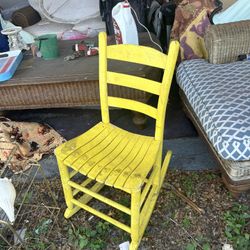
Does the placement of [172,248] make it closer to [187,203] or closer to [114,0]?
[187,203]

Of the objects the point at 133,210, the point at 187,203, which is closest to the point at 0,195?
the point at 133,210

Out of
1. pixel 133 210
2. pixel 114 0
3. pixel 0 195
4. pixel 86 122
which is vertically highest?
pixel 114 0

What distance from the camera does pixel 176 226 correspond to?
1.63m

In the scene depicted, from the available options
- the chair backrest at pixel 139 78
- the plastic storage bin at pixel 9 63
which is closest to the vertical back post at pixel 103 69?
the chair backrest at pixel 139 78

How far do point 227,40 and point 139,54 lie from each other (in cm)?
74

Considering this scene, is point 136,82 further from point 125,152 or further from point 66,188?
point 66,188

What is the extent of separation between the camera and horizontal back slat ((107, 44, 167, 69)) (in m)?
1.45

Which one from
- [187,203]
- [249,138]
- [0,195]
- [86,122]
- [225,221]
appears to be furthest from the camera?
[86,122]

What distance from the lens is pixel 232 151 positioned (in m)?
1.41

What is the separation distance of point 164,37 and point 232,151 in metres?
1.69

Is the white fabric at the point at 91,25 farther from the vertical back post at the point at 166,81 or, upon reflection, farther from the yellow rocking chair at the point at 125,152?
the vertical back post at the point at 166,81

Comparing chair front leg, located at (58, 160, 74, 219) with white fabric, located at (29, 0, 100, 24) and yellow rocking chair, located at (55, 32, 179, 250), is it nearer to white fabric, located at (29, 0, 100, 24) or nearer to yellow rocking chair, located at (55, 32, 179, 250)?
yellow rocking chair, located at (55, 32, 179, 250)

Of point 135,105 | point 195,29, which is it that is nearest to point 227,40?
point 195,29

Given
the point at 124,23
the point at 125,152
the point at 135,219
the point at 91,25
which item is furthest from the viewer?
the point at 91,25
